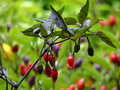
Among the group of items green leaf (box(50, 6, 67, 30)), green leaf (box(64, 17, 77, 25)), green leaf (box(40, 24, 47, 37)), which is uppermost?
green leaf (box(50, 6, 67, 30))

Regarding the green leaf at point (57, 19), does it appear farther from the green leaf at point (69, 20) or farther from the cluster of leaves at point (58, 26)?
the green leaf at point (69, 20)

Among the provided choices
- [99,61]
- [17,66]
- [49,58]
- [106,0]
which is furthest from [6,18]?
[106,0]

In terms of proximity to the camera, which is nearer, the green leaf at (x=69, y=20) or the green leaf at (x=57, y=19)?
the green leaf at (x=57, y=19)

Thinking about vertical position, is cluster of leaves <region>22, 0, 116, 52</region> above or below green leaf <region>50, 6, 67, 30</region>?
below

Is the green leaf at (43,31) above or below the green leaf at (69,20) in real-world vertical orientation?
above

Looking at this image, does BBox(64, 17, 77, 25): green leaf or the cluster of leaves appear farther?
BBox(64, 17, 77, 25): green leaf

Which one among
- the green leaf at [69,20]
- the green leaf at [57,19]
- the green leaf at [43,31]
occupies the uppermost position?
the green leaf at [57,19]

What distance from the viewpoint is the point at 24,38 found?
2072mm

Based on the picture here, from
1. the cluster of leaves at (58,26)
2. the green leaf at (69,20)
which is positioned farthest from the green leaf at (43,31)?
the green leaf at (69,20)

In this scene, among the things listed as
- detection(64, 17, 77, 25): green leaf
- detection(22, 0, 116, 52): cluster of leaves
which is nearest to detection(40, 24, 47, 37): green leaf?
detection(22, 0, 116, 52): cluster of leaves

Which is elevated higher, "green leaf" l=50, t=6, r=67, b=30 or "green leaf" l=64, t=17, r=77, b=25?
"green leaf" l=50, t=6, r=67, b=30

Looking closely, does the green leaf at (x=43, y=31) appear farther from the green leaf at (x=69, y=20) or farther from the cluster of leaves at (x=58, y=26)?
the green leaf at (x=69, y=20)

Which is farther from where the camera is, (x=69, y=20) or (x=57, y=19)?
(x=69, y=20)

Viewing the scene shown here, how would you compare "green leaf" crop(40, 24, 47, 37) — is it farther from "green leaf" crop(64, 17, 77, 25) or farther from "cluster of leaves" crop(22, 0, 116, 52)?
"green leaf" crop(64, 17, 77, 25)
